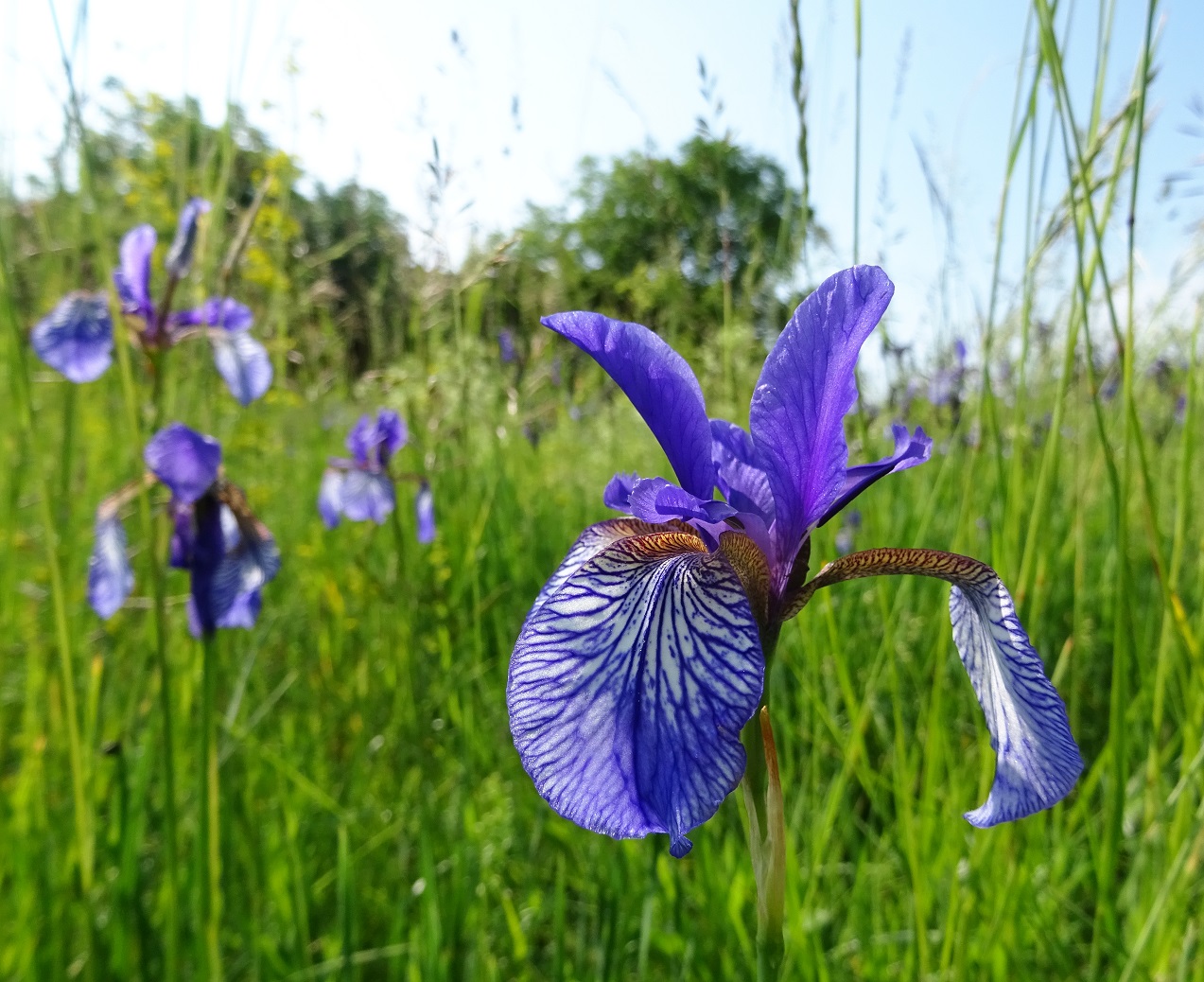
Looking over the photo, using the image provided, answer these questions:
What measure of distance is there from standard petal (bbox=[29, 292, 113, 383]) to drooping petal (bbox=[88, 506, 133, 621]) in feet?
1.46

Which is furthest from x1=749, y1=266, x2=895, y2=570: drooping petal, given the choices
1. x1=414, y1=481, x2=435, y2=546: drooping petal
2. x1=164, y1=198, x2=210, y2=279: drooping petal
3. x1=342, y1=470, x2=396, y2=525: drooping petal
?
x1=342, y1=470, x2=396, y2=525: drooping petal

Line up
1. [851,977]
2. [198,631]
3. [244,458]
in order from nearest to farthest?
1. [198,631]
2. [851,977]
3. [244,458]

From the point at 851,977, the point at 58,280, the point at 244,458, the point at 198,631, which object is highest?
the point at 58,280

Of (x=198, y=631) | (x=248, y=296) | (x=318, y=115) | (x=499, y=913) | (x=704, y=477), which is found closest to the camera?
(x=704, y=477)

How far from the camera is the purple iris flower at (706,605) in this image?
60 cm

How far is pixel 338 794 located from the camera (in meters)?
1.99

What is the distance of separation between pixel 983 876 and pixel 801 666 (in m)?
0.88

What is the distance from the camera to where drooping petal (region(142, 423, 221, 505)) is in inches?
49.9

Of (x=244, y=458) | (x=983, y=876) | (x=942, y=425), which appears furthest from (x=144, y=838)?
(x=942, y=425)

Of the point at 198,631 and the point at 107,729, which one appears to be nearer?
the point at 198,631

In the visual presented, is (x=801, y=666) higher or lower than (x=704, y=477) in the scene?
lower

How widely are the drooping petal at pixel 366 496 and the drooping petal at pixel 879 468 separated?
2192 mm

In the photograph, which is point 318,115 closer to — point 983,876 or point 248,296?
point 248,296

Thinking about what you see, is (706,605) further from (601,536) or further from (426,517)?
(426,517)
